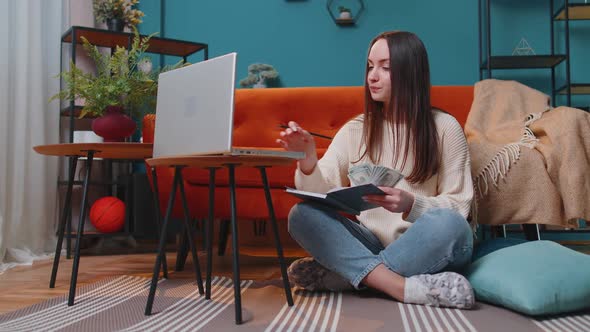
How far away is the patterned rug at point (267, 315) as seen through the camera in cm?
120

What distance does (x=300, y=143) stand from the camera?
1.42 meters

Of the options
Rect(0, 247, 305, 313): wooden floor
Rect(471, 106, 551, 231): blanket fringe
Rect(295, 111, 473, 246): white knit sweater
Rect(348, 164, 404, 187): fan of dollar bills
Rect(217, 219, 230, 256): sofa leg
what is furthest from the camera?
Rect(217, 219, 230, 256): sofa leg

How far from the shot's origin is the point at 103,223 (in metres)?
2.93

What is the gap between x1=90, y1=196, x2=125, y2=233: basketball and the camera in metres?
2.93

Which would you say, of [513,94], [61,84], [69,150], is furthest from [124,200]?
[513,94]

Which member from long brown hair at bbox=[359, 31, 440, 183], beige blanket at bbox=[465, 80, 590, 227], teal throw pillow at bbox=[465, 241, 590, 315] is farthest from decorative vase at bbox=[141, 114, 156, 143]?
teal throw pillow at bbox=[465, 241, 590, 315]

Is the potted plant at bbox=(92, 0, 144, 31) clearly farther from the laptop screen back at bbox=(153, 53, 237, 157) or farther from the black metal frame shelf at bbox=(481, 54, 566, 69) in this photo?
the black metal frame shelf at bbox=(481, 54, 566, 69)

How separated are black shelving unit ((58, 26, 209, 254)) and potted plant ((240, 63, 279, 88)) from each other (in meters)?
0.30

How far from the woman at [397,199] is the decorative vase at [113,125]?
653 millimetres

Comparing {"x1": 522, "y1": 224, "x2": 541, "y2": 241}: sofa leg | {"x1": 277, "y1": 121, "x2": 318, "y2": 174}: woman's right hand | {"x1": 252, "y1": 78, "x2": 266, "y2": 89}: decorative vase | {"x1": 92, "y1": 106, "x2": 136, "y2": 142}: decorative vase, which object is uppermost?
{"x1": 252, "y1": 78, "x2": 266, "y2": 89}: decorative vase

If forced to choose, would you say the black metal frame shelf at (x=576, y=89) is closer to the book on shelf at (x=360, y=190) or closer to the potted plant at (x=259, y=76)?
the potted plant at (x=259, y=76)

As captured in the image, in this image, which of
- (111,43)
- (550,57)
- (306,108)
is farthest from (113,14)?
(550,57)

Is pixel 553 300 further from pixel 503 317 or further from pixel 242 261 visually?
pixel 242 261

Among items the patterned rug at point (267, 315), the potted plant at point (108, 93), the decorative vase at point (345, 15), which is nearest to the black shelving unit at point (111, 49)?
the decorative vase at point (345, 15)
